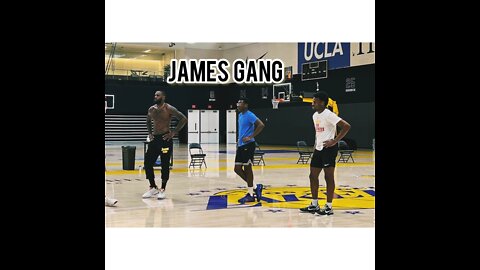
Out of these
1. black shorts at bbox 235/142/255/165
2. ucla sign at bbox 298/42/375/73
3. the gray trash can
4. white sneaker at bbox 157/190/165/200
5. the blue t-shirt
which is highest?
ucla sign at bbox 298/42/375/73

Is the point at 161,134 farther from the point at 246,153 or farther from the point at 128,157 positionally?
the point at 128,157

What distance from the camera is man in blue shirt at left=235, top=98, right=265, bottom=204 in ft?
29.5

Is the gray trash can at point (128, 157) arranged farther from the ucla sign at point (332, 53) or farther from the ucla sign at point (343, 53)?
the ucla sign at point (332, 53)

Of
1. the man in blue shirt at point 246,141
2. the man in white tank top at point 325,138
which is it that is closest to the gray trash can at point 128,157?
the man in blue shirt at point 246,141

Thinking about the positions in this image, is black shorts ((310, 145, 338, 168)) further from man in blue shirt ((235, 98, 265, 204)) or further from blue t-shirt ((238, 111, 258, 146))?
blue t-shirt ((238, 111, 258, 146))

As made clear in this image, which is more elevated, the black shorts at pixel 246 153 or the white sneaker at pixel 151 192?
the black shorts at pixel 246 153

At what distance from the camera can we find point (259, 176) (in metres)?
14.3

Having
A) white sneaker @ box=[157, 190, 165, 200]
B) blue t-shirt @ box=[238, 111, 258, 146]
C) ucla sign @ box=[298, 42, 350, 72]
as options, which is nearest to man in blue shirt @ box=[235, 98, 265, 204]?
blue t-shirt @ box=[238, 111, 258, 146]

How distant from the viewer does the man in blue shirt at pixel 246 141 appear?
899cm

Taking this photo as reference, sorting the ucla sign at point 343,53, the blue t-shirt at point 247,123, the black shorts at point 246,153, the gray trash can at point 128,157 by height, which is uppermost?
the ucla sign at point 343,53

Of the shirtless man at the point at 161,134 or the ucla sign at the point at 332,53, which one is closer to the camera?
the shirtless man at the point at 161,134

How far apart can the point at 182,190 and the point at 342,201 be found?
11.5 ft

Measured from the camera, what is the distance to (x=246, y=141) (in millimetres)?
9141
